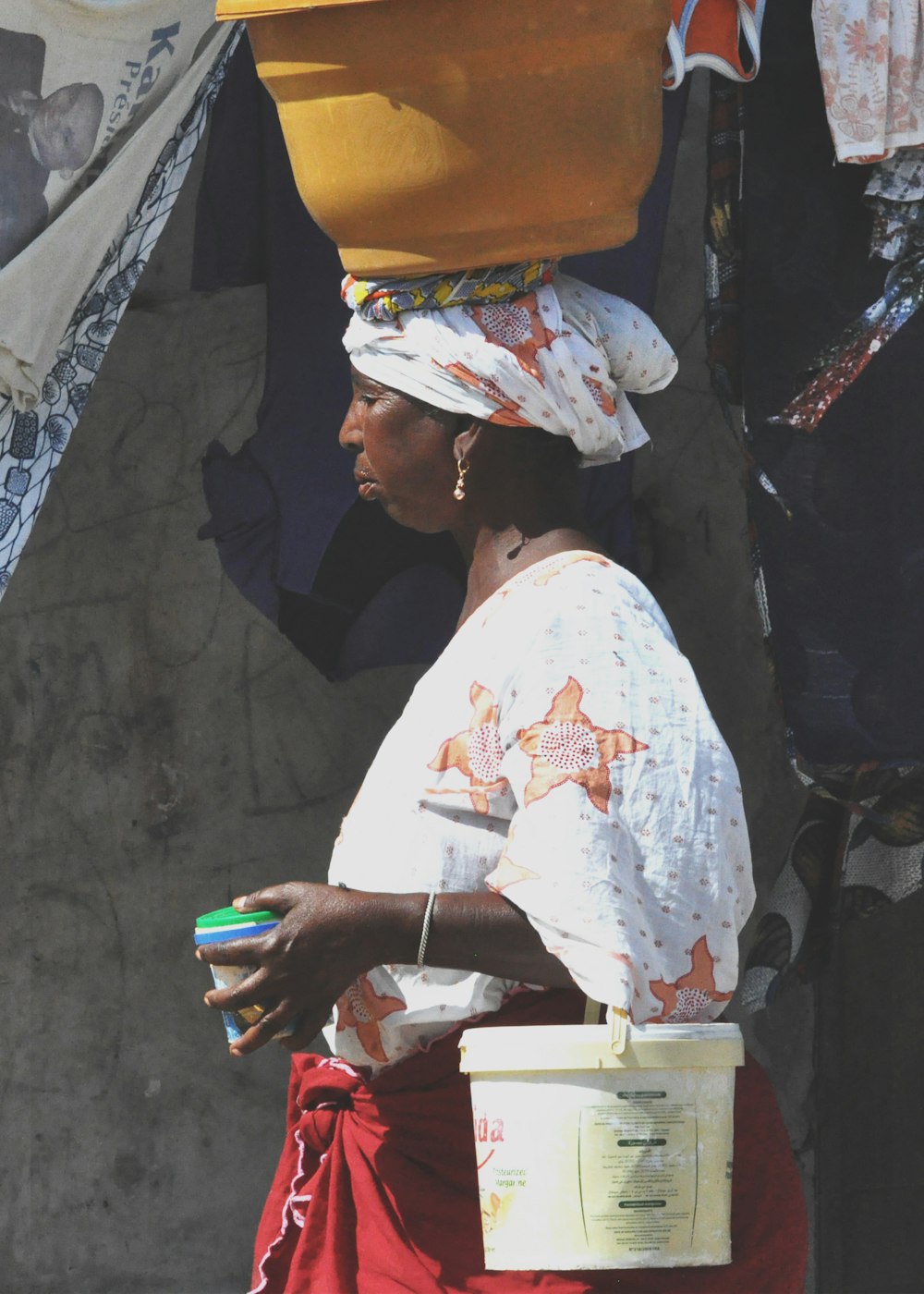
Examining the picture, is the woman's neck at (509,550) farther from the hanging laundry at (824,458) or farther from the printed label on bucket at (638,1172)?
the printed label on bucket at (638,1172)

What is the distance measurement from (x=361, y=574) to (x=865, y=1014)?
132 centimetres

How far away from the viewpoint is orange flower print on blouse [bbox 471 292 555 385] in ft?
7.06

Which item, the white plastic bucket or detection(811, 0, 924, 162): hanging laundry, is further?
detection(811, 0, 924, 162): hanging laundry

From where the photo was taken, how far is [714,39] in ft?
8.41

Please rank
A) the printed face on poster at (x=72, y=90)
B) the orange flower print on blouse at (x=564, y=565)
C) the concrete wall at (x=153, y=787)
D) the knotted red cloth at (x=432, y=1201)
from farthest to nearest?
the concrete wall at (x=153, y=787) → the printed face on poster at (x=72, y=90) → the orange flower print on blouse at (x=564, y=565) → the knotted red cloth at (x=432, y=1201)

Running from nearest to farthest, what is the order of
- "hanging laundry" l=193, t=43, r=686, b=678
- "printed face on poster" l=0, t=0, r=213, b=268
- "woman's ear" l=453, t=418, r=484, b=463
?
1. "woman's ear" l=453, t=418, r=484, b=463
2. "printed face on poster" l=0, t=0, r=213, b=268
3. "hanging laundry" l=193, t=43, r=686, b=678

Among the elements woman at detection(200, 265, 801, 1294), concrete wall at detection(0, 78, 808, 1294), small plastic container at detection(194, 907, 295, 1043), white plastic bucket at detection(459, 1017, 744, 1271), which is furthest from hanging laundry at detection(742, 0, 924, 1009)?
small plastic container at detection(194, 907, 295, 1043)

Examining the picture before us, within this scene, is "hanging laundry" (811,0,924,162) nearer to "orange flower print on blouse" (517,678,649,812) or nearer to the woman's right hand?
"orange flower print on blouse" (517,678,649,812)

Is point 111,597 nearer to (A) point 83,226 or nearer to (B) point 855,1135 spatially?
(A) point 83,226

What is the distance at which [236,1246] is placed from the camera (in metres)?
3.46

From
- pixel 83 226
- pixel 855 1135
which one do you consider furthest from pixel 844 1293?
pixel 83 226

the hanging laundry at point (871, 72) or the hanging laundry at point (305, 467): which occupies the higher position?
the hanging laundry at point (871, 72)

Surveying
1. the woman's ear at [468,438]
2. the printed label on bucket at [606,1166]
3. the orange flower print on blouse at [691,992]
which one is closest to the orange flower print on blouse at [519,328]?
the woman's ear at [468,438]

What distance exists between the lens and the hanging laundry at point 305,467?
3.00 meters
